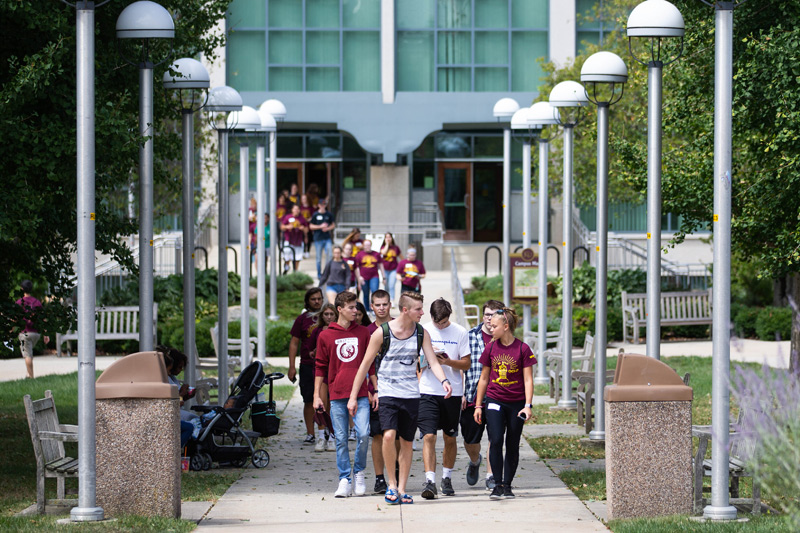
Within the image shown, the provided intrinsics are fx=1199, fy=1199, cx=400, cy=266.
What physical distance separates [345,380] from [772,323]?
16.5 m

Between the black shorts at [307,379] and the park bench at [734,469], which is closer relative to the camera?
the park bench at [734,469]

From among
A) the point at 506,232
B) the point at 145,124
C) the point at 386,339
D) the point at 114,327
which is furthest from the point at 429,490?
the point at 114,327

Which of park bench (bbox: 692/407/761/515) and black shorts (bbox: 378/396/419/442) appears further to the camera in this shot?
black shorts (bbox: 378/396/419/442)

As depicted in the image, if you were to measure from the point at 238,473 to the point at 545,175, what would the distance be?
30.4 feet

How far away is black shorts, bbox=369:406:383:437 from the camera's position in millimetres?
10719

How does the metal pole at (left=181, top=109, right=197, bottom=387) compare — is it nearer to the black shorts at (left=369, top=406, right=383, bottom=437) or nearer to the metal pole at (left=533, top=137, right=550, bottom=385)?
the black shorts at (left=369, top=406, right=383, bottom=437)

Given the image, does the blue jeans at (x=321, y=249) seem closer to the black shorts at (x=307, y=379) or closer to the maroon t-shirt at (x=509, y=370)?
the black shorts at (x=307, y=379)

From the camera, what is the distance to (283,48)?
41.0m

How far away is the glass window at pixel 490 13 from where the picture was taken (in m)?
41.3

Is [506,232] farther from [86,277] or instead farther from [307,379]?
[86,277]

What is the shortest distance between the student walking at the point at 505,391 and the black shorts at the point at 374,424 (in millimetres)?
995

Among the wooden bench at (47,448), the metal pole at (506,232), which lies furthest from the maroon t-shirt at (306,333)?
the metal pole at (506,232)

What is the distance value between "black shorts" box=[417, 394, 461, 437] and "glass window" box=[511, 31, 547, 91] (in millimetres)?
31572

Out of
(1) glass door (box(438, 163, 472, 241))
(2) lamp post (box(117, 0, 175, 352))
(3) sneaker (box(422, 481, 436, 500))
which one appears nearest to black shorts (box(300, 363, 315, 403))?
(2) lamp post (box(117, 0, 175, 352))
